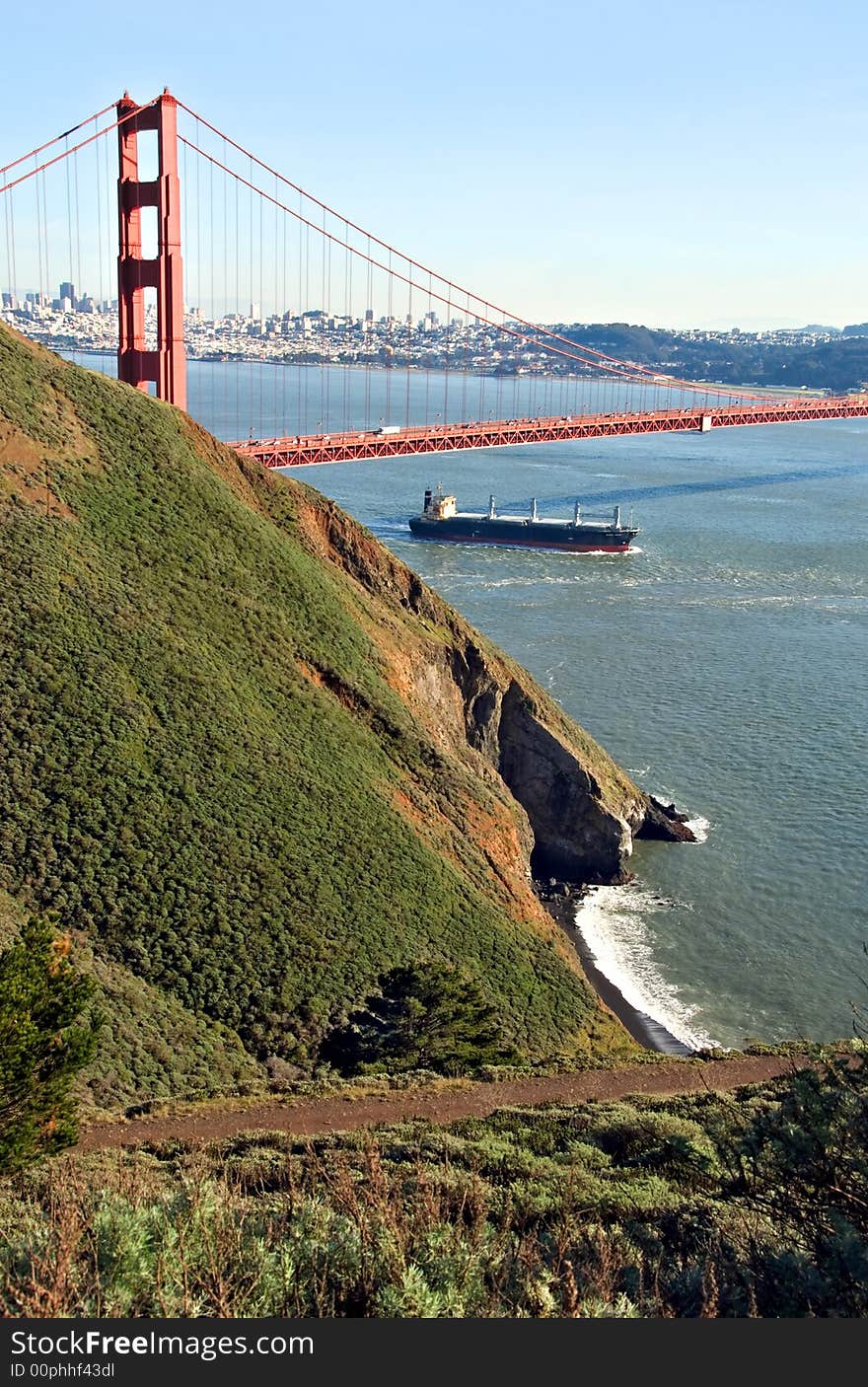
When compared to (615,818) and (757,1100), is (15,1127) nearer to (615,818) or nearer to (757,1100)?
(757,1100)

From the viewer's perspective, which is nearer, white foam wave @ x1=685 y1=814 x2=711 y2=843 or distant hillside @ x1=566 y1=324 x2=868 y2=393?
white foam wave @ x1=685 y1=814 x2=711 y2=843

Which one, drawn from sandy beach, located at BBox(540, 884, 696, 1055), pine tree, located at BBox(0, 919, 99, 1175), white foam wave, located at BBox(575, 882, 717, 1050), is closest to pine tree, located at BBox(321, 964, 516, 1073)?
sandy beach, located at BBox(540, 884, 696, 1055)

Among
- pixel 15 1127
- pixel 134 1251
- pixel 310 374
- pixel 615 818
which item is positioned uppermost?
pixel 310 374

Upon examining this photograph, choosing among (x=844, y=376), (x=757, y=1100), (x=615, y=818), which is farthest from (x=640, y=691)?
(x=844, y=376)

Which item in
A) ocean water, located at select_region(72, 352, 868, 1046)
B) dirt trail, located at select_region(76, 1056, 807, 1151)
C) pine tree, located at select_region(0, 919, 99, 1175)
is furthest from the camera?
ocean water, located at select_region(72, 352, 868, 1046)

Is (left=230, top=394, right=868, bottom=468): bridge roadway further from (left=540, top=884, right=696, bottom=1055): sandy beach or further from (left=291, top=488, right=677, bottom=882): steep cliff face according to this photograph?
(left=540, top=884, right=696, bottom=1055): sandy beach

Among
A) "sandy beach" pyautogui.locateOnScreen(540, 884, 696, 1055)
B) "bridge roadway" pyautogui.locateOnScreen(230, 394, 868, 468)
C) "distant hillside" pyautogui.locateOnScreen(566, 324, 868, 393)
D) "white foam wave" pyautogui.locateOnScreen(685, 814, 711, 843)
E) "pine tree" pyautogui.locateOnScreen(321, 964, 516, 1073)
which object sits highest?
"distant hillside" pyautogui.locateOnScreen(566, 324, 868, 393)

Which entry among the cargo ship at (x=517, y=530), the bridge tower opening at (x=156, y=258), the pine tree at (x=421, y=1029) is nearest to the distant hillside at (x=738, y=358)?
the cargo ship at (x=517, y=530)
